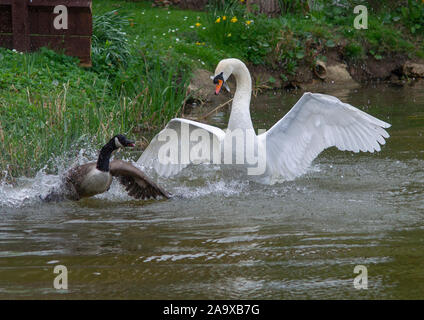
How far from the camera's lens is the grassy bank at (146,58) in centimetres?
733

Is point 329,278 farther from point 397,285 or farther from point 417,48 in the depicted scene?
point 417,48

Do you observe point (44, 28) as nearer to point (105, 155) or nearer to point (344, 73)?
point (105, 155)

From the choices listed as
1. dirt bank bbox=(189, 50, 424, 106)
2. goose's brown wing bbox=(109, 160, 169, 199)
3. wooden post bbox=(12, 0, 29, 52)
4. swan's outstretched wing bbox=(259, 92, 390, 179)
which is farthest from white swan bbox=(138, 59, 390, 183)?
dirt bank bbox=(189, 50, 424, 106)

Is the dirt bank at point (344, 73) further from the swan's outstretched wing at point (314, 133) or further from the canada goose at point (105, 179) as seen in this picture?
the canada goose at point (105, 179)

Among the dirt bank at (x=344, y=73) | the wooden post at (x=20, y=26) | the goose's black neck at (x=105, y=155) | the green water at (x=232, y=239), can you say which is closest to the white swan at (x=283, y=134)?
the green water at (x=232, y=239)

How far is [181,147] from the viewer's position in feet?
23.5

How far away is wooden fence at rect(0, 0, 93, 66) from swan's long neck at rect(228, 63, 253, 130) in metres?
4.79

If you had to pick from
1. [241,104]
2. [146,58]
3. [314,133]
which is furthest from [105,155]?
[146,58]

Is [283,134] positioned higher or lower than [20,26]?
lower

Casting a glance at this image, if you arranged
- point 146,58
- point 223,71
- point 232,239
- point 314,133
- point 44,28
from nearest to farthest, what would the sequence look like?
point 232,239 → point 223,71 → point 314,133 → point 44,28 → point 146,58

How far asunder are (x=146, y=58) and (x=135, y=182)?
508 centimetres

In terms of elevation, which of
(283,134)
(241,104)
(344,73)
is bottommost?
(283,134)

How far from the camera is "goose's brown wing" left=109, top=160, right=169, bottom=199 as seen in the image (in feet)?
21.6
